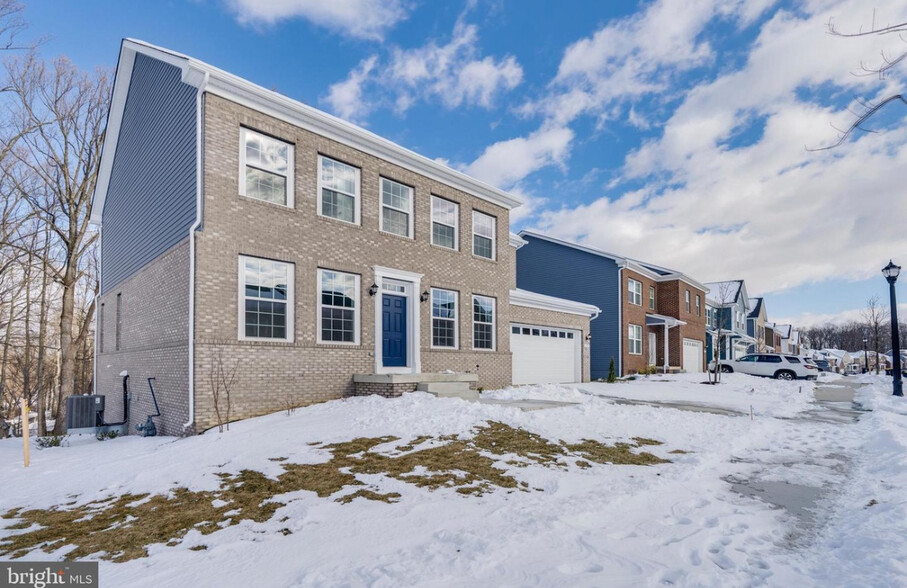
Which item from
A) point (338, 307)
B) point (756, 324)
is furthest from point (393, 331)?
point (756, 324)

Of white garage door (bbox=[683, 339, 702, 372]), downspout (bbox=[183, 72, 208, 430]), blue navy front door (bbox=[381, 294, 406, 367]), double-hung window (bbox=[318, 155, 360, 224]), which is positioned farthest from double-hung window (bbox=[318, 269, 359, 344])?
white garage door (bbox=[683, 339, 702, 372])

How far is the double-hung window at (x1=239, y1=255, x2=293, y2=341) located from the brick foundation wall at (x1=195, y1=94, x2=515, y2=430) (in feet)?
0.53

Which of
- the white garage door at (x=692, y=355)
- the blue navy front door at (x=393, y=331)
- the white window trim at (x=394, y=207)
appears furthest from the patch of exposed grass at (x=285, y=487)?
the white garage door at (x=692, y=355)

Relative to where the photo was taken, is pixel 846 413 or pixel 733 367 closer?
pixel 846 413

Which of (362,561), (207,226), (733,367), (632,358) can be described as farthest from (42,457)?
(733,367)

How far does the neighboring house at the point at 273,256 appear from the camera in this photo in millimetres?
10297

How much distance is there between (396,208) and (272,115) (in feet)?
13.4

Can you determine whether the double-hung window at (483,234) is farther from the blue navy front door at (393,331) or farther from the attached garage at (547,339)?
the blue navy front door at (393,331)

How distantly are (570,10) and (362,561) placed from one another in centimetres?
1482

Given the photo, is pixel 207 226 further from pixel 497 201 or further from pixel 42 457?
pixel 497 201

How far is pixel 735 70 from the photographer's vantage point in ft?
36.4

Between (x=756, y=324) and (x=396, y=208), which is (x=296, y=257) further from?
(x=756, y=324)

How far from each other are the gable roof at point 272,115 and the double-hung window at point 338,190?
65cm

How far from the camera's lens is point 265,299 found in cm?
1099
